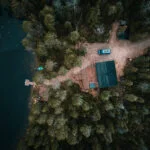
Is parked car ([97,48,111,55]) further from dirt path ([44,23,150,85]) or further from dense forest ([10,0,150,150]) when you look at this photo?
dense forest ([10,0,150,150])

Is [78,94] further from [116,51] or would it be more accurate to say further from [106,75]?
[116,51]

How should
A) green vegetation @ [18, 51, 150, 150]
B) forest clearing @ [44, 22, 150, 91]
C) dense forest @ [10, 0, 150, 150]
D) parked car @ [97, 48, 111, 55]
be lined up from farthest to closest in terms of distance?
forest clearing @ [44, 22, 150, 91] → parked car @ [97, 48, 111, 55] → dense forest @ [10, 0, 150, 150] → green vegetation @ [18, 51, 150, 150]

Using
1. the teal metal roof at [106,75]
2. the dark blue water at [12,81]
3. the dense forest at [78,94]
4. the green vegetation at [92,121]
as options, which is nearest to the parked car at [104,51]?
the teal metal roof at [106,75]

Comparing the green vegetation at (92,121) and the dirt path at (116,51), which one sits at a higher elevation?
the dirt path at (116,51)

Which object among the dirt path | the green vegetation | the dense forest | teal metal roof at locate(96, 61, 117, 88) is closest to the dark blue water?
the dense forest

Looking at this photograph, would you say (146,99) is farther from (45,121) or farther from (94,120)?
(45,121)

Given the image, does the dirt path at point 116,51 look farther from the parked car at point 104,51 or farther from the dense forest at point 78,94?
the dense forest at point 78,94
